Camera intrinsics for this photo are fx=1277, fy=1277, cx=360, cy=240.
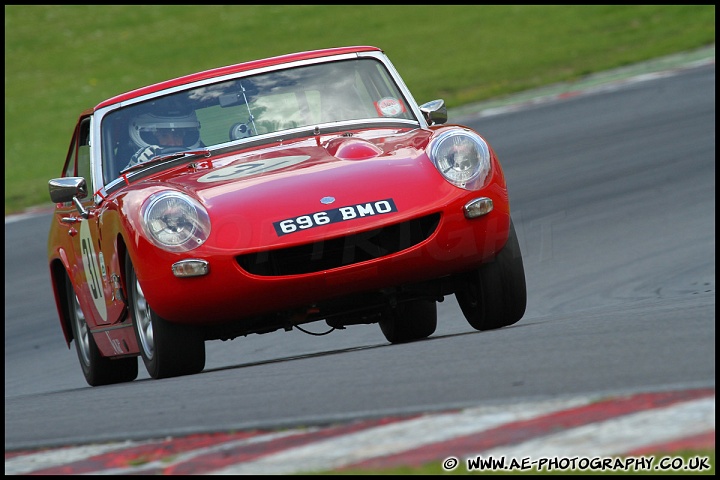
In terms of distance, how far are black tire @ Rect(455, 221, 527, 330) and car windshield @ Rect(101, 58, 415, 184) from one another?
115cm

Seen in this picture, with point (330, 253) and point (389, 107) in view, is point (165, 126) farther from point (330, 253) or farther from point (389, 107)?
point (330, 253)

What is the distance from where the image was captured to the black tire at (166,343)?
5.30 m

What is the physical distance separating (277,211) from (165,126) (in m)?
1.30

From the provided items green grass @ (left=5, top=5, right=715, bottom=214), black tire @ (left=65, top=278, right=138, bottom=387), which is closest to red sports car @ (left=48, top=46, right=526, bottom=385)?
black tire @ (left=65, top=278, right=138, bottom=387)

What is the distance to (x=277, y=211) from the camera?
5.06 m

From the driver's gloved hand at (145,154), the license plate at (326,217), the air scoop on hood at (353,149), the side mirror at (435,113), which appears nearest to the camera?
the license plate at (326,217)

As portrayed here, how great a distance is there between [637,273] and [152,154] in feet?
10.8

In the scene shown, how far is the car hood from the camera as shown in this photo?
16.5ft

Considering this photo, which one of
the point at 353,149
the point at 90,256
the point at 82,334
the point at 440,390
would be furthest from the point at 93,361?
the point at 440,390

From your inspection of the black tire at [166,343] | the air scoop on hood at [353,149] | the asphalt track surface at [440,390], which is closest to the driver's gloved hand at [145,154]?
the black tire at [166,343]

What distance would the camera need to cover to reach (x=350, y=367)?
182 inches

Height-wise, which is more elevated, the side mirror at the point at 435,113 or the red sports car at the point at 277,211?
the red sports car at the point at 277,211

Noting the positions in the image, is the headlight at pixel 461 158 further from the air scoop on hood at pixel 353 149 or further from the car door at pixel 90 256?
the car door at pixel 90 256

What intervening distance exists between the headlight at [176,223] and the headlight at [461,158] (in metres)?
1.00
